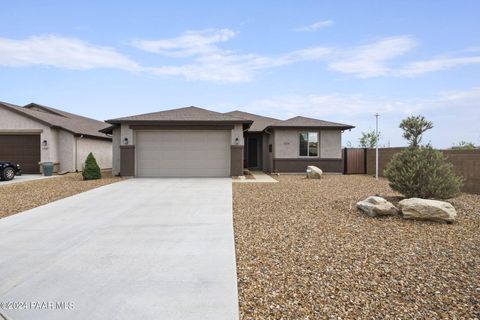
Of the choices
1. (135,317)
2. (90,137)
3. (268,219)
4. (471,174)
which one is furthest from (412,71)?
(90,137)

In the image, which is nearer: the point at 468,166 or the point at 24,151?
the point at 468,166

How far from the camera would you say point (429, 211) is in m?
7.00

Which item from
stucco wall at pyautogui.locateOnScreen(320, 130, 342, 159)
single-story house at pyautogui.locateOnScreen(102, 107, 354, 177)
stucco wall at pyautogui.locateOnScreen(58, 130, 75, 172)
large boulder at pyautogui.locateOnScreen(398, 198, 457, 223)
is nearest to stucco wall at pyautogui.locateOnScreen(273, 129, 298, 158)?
stucco wall at pyautogui.locateOnScreen(320, 130, 342, 159)

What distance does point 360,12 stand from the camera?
13.0 m

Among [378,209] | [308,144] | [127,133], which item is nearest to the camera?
[378,209]

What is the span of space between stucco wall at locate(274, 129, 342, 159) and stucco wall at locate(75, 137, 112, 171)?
12522mm

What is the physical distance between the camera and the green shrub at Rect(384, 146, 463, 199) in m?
8.32

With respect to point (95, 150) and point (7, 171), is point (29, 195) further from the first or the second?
point (95, 150)

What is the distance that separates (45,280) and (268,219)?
446cm

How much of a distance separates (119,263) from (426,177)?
7671 mm

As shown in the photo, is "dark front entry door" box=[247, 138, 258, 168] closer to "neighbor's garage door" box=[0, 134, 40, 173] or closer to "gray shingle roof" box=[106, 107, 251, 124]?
"gray shingle roof" box=[106, 107, 251, 124]

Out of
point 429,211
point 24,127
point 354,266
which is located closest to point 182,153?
point 24,127

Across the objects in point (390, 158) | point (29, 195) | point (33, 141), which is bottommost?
point (29, 195)

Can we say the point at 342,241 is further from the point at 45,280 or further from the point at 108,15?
the point at 108,15
